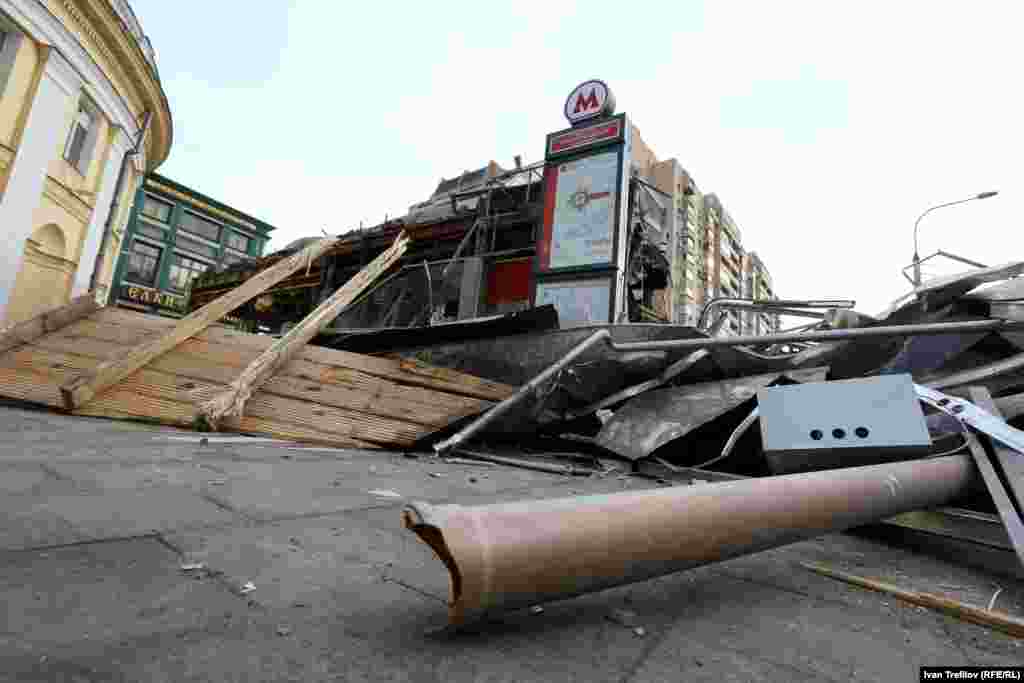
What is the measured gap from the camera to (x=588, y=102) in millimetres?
12055

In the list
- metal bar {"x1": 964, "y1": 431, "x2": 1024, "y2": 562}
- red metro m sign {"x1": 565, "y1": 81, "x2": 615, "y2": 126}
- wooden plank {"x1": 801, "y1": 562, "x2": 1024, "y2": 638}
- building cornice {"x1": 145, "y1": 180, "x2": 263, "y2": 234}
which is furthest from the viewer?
building cornice {"x1": 145, "y1": 180, "x2": 263, "y2": 234}

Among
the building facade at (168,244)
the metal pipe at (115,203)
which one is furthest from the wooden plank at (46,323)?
the building facade at (168,244)

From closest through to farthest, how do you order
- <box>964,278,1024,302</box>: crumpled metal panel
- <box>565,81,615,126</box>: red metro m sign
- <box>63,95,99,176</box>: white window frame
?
<box>964,278,1024,302</box>: crumpled metal panel
<box>565,81,615,126</box>: red metro m sign
<box>63,95,99,176</box>: white window frame

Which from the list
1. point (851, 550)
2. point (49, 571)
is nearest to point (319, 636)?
point (49, 571)

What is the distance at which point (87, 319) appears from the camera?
6.14m

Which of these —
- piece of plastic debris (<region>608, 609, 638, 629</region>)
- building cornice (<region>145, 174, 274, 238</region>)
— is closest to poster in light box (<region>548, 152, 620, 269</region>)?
piece of plastic debris (<region>608, 609, 638, 629</region>)

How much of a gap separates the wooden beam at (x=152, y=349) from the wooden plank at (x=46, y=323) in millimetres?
1509

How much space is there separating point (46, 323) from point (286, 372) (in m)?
3.17

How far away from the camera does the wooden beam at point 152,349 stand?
3832 mm

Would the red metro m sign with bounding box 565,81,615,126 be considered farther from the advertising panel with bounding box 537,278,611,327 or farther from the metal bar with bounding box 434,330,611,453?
the metal bar with bounding box 434,330,611,453

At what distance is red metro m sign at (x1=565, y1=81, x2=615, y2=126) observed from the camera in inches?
464

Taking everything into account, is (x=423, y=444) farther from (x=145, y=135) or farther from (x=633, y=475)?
(x=145, y=135)

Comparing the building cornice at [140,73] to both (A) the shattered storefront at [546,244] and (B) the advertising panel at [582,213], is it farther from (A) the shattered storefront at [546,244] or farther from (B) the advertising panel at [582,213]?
(B) the advertising panel at [582,213]

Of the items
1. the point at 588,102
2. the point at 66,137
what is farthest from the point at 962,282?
the point at 66,137
